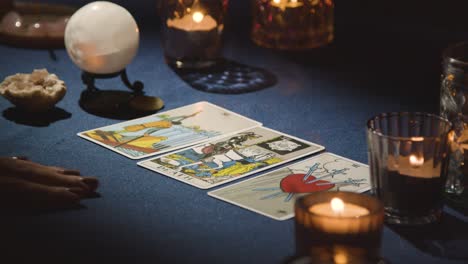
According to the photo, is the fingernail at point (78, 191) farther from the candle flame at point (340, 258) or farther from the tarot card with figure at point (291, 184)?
the candle flame at point (340, 258)

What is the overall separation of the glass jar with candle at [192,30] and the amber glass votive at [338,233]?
106 cm

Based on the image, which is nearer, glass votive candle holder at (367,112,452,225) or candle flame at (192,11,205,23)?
glass votive candle holder at (367,112,452,225)

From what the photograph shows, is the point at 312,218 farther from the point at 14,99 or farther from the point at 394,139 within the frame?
the point at 14,99

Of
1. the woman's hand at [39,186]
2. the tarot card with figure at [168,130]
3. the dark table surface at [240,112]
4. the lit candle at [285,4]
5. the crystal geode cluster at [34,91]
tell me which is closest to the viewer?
the dark table surface at [240,112]

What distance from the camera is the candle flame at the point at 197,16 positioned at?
2295mm

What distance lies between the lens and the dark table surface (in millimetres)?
1430

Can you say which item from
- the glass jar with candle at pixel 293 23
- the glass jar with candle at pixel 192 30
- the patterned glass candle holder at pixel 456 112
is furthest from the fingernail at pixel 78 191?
the glass jar with candle at pixel 293 23

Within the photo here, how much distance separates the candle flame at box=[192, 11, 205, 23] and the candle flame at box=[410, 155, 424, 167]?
100cm

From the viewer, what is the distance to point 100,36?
1.98 meters

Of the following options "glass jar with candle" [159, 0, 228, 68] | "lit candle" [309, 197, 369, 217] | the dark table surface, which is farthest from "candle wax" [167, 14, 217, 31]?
"lit candle" [309, 197, 369, 217]

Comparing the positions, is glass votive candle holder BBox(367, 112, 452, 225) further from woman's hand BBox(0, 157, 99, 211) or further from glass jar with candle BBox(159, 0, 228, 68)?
glass jar with candle BBox(159, 0, 228, 68)

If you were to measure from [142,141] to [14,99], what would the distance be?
13.5 inches

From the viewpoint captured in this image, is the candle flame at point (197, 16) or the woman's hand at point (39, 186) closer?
the woman's hand at point (39, 186)

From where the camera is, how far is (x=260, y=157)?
178 centimetres
